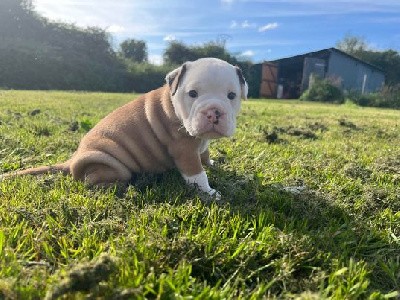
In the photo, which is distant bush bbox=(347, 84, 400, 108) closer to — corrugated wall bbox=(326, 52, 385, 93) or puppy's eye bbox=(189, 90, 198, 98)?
corrugated wall bbox=(326, 52, 385, 93)

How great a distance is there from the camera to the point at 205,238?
2.12 meters

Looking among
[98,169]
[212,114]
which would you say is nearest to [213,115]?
[212,114]

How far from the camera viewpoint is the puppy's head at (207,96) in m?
2.94

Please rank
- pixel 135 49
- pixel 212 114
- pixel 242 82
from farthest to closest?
1. pixel 135 49
2. pixel 242 82
3. pixel 212 114

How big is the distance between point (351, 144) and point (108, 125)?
4.09 meters

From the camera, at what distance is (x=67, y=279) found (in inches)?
60.9

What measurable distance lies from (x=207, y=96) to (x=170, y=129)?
0.51 m

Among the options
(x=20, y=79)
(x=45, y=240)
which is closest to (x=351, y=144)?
(x=45, y=240)

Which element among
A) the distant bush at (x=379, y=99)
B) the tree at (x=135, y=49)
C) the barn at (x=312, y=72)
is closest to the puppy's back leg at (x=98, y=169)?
the distant bush at (x=379, y=99)

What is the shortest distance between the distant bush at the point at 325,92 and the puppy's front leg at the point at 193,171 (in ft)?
83.3

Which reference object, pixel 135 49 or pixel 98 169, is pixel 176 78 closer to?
pixel 98 169

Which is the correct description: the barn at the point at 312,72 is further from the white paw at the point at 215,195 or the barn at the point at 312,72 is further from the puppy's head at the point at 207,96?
the white paw at the point at 215,195

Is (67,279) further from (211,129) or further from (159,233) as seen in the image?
(211,129)

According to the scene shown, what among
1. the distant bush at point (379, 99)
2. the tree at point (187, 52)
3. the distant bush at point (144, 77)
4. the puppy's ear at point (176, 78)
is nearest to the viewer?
the puppy's ear at point (176, 78)
